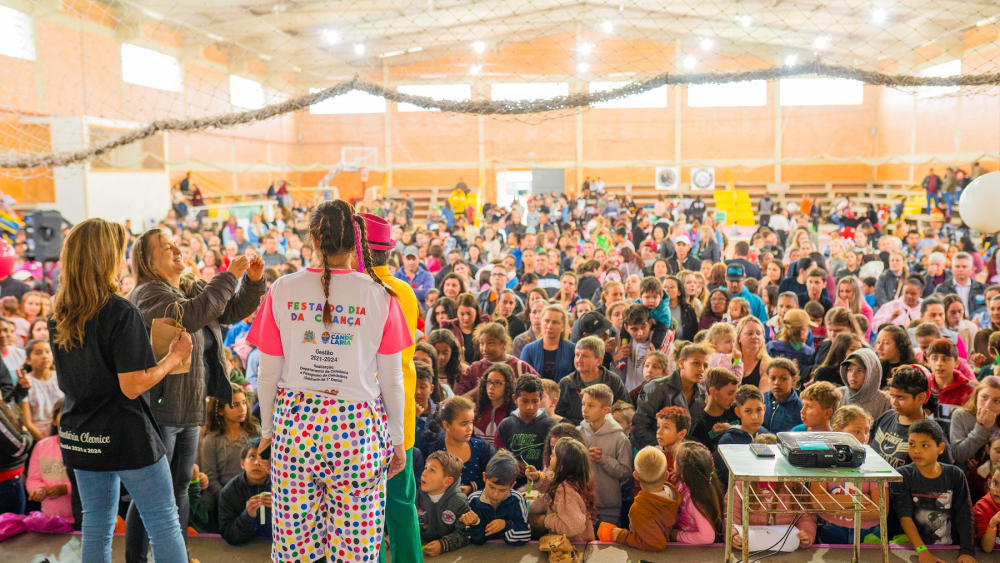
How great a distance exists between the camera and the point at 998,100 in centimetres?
1550

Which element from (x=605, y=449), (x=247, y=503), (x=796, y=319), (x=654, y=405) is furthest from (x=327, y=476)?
(x=796, y=319)

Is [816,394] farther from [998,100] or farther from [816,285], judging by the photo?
[998,100]

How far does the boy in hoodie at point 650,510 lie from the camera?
297 centimetres

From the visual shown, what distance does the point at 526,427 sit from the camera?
11.4ft

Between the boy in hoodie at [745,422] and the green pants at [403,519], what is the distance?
150 centimetres

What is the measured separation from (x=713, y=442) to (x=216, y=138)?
16661 millimetres

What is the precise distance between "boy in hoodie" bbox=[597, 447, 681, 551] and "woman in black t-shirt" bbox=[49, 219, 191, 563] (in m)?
1.77

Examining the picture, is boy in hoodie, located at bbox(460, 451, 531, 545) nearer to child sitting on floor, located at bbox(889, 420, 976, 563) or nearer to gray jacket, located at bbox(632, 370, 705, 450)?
gray jacket, located at bbox(632, 370, 705, 450)

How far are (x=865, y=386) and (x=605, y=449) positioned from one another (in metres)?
1.34

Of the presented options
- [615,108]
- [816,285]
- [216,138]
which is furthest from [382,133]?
[816,285]

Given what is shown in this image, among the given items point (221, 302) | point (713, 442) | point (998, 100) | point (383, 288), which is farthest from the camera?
point (998, 100)


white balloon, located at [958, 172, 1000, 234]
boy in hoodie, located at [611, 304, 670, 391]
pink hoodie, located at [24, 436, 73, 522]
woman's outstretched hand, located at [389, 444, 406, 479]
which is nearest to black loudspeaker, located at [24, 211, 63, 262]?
pink hoodie, located at [24, 436, 73, 522]

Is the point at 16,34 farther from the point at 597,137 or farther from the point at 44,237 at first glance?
the point at 597,137

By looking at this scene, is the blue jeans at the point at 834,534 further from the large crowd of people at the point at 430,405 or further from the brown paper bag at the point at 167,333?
the brown paper bag at the point at 167,333
